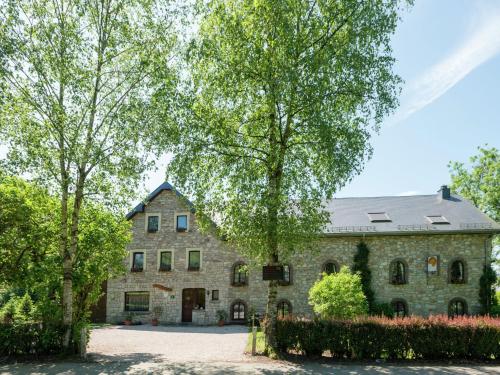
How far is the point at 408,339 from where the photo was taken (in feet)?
39.4

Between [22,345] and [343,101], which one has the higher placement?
[343,101]

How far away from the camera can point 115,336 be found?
18500 millimetres

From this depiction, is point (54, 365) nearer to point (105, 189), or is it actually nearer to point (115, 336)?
point (105, 189)

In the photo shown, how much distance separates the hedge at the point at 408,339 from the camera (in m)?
12.0

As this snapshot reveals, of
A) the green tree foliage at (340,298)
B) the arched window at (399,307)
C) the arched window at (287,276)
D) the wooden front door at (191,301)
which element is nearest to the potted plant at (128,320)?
the wooden front door at (191,301)

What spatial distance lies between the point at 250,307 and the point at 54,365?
46.6 ft

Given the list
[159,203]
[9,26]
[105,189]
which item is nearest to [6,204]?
[105,189]

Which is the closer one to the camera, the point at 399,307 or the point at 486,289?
the point at 486,289

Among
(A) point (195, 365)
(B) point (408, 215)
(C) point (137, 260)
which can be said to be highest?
(B) point (408, 215)

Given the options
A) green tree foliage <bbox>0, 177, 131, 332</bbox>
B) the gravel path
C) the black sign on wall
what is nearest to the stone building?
the gravel path

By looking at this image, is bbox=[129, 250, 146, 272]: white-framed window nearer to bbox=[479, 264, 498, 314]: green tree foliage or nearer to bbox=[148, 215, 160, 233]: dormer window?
bbox=[148, 215, 160, 233]: dormer window

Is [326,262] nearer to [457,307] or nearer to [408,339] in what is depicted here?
[457,307]

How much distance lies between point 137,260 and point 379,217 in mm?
14627

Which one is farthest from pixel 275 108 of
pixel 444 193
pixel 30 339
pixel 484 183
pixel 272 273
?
pixel 484 183
